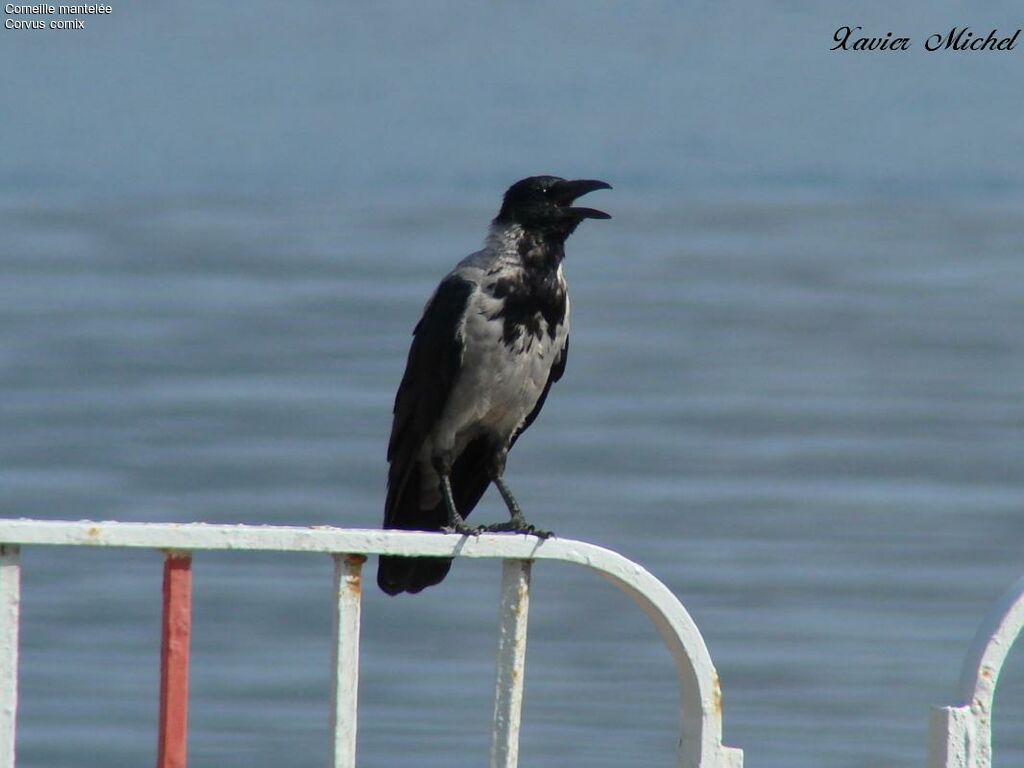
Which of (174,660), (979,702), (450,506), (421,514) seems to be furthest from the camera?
(421,514)

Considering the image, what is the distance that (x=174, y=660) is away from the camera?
225 cm

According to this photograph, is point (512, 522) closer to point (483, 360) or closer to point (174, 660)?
point (483, 360)

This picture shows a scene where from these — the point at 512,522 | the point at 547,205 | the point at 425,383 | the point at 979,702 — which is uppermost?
the point at 547,205

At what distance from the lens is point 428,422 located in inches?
181

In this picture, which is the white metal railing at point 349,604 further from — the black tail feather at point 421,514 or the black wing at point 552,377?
the black wing at point 552,377

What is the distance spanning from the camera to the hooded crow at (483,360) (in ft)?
15.0

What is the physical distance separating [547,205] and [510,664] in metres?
2.51

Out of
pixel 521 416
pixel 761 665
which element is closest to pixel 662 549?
pixel 761 665

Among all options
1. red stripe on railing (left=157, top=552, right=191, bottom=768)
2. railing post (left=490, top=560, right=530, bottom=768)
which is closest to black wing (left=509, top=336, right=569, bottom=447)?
railing post (left=490, top=560, right=530, bottom=768)

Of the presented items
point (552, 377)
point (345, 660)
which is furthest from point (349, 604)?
point (552, 377)

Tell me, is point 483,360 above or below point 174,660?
above

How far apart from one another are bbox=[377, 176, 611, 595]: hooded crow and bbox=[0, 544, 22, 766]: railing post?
224 centimetres

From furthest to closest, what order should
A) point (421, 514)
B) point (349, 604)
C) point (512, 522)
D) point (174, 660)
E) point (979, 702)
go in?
1. point (421, 514)
2. point (512, 522)
3. point (979, 702)
4. point (349, 604)
5. point (174, 660)

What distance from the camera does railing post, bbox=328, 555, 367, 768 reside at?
231 cm
